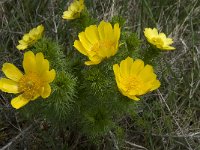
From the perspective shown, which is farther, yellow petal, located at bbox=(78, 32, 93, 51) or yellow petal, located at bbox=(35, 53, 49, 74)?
yellow petal, located at bbox=(78, 32, 93, 51)

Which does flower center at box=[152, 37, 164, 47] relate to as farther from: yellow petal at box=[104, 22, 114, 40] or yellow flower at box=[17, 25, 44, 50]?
yellow flower at box=[17, 25, 44, 50]

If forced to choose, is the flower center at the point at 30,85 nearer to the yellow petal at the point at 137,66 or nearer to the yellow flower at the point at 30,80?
the yellow flower at the point at 30,80

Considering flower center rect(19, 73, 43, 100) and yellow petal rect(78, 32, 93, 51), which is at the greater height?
yellow petal rect(78, 32, 93, 51)

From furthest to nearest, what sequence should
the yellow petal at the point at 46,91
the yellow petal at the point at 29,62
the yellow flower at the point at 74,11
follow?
1. the yellow flower at the point at 74,11
2. the yellow petal at the point at 29,62
3. the yellow petal at the point at 46,91

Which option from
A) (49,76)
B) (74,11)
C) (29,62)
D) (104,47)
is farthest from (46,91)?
(74,11)

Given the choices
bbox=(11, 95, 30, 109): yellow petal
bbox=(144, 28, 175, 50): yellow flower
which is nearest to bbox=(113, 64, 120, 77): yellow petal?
bbox=(144, 28, 175, 50): yellow flower

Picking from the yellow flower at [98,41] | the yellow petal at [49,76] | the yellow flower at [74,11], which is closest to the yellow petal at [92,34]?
the yellow flower at [98,41]
